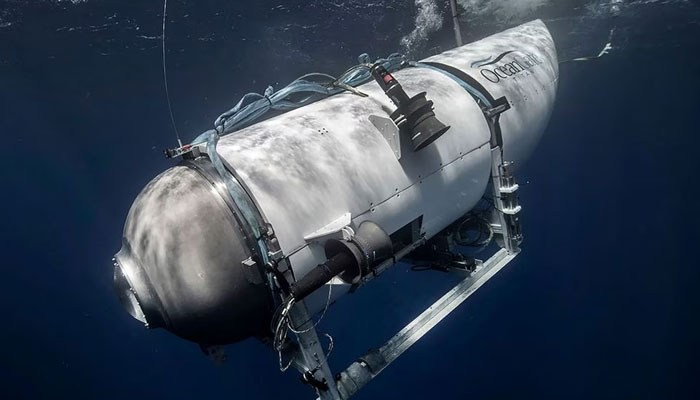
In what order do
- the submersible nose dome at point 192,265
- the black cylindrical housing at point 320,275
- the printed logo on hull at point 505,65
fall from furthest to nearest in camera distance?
the printed logo on hull at point 505,65
the submersible nose dome at point 192,265
the black cylindrical housing at point 320,275

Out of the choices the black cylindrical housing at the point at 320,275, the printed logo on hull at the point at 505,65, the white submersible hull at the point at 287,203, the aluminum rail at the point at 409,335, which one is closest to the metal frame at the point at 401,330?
the aluminum rail at the point at 409,335

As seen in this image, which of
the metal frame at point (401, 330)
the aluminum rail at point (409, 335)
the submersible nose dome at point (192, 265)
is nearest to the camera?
the submersible nose dome at point (192, 265)

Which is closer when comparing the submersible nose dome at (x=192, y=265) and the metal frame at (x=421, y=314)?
the submersible nose dome at (x=192, y=265)

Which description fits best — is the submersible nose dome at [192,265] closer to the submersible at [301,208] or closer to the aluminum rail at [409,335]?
the submersible at [301,208]

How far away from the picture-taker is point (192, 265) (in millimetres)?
2770

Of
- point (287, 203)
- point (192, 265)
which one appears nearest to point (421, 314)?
point (287, 203)

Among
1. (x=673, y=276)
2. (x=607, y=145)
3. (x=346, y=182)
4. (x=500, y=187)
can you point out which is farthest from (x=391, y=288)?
(x=607, y=145)

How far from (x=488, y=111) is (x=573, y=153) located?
36587 mm

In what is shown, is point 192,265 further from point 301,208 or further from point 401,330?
point 401,330

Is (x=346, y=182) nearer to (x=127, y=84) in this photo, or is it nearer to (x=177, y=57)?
(x=177, y=57)

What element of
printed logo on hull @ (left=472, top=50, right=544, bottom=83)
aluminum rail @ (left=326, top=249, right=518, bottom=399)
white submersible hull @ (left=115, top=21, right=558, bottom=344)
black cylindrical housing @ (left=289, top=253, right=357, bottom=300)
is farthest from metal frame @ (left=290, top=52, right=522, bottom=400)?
printed logo on hull @ (left=472, top=50, right=544, bottom=83)

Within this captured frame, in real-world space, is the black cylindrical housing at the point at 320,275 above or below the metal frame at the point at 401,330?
above

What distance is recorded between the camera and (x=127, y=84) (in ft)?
52.1

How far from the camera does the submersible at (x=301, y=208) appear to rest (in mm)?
2811
